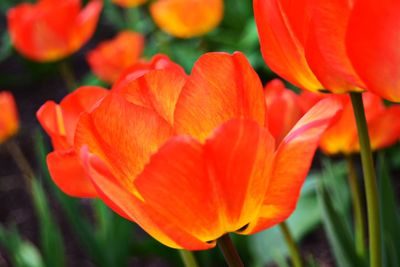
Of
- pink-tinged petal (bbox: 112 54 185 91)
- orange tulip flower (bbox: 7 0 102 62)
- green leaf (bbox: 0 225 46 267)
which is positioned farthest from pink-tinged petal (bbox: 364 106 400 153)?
orange tulip flower (bbox: 7 0 102 62)

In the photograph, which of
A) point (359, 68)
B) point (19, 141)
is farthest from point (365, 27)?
point (19, 141)

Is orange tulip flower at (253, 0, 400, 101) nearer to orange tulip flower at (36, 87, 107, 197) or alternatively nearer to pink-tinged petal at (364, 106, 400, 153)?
orange tulip flower at (36, 87, 107, 197)

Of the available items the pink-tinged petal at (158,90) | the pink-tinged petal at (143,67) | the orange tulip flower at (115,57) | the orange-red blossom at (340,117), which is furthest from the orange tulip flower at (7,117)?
the pink-tinged petal at (158,90)

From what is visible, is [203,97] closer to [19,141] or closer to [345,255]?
[345,255]

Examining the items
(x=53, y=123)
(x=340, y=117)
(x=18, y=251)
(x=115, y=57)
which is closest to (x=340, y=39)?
(x=53, y=123)

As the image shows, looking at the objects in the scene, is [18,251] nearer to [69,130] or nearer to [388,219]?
[388,219]
